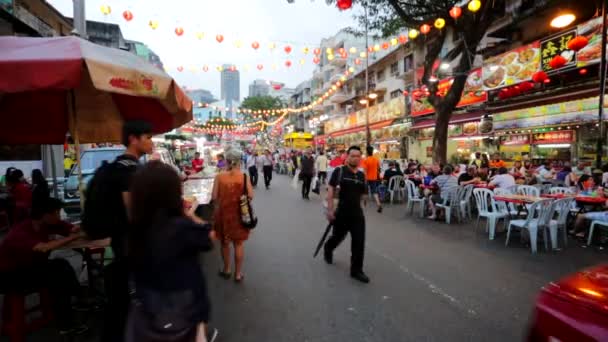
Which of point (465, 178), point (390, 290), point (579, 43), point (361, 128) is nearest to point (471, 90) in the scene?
point (579, 43)

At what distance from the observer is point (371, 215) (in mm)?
9594

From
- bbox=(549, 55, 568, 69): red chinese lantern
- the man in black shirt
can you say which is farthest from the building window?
the man in black shirt

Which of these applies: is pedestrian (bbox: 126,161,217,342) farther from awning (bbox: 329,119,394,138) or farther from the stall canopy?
awning (bbox: 329,119,394,138)

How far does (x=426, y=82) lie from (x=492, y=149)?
5.26 meters

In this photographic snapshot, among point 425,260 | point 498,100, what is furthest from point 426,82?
point 425,260

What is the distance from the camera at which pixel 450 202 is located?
337 inches

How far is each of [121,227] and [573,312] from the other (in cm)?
286

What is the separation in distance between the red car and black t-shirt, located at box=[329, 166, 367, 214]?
9.23 ft

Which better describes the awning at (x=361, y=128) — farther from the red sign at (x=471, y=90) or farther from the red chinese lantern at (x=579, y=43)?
the red chinese lantern at (x=579, y=43)

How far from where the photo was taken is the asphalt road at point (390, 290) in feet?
11.2

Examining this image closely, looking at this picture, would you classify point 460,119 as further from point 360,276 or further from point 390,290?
point 390,290

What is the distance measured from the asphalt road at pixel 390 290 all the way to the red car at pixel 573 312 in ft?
4.70

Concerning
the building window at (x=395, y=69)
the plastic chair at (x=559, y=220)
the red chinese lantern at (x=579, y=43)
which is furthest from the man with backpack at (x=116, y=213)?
the building window at (x=395, y=69)

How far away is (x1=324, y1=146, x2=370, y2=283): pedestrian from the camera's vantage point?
4.74m
